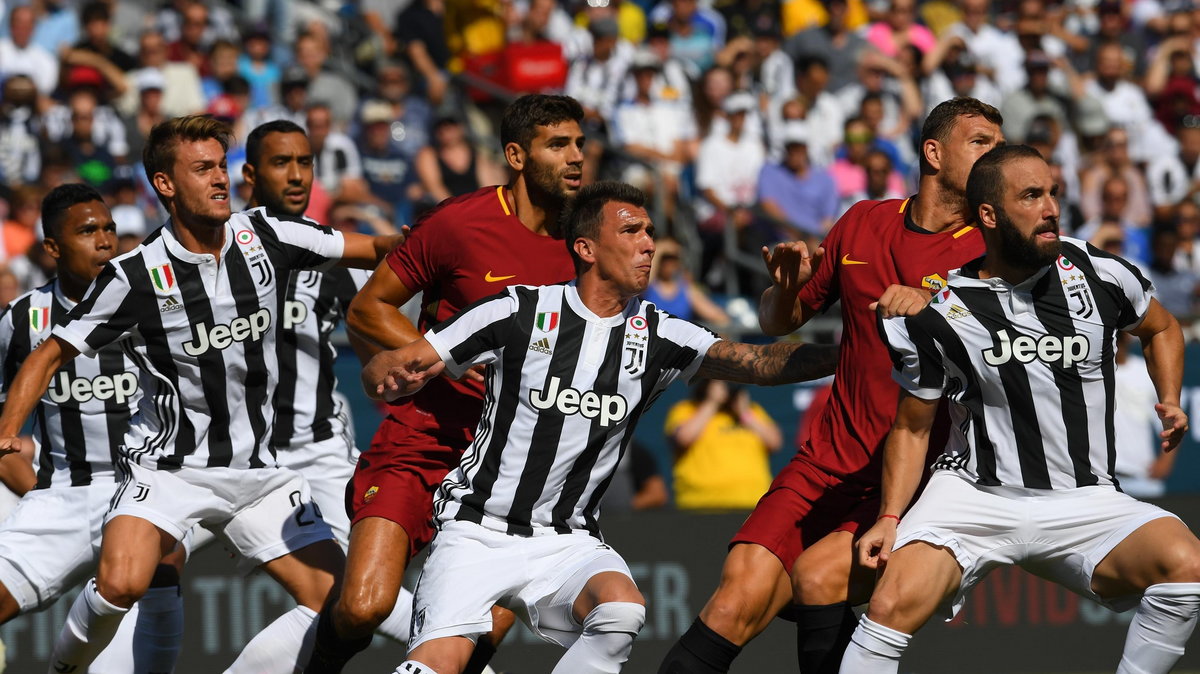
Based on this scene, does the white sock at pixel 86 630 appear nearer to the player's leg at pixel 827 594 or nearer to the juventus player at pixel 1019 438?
the player's leg at pixel 827 594

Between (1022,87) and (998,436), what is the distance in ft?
31.7

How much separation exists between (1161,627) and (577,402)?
2.28 m

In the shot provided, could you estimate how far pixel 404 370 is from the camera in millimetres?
5844

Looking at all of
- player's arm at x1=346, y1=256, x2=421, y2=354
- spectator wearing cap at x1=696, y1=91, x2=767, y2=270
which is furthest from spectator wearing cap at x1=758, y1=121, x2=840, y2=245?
player's arm at x1=346, y1=256, x2=421, y2=354

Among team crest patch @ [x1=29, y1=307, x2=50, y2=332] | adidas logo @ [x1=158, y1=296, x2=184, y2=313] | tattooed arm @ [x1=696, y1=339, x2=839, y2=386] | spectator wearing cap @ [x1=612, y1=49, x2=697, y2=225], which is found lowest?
tattooed arm @ [x1=696, y1=339, x2=839, y2=386]

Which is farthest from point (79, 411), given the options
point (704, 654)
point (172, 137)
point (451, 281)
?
point (704, 654)

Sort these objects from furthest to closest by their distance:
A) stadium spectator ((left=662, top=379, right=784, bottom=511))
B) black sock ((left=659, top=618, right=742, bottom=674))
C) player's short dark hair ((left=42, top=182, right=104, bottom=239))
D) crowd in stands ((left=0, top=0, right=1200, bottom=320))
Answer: crowd in stands ((left=0, top=0, right=1200, bottom=320)), stadium spectator ((left=662, top=379, right=784, bottom=511)), player's short dark hair ((left=42, top=182, right=104, bottom=239)), black sock ((left=659, top=618, right=742, bottom=674))

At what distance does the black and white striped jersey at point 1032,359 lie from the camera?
19.0 ft

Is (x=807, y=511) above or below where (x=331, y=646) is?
above

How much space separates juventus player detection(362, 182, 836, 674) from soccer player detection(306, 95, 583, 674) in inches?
19.2

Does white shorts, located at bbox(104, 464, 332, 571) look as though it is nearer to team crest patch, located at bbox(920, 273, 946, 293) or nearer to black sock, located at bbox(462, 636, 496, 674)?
black sock, located at bbox(462, 636, 496, 674)

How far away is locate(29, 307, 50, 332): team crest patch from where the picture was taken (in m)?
7.18

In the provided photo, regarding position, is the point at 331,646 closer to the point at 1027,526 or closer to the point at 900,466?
the point at 900,466

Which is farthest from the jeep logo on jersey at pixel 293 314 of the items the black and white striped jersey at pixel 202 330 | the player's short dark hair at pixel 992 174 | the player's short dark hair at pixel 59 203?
the player's short dark hair at pixel 992 174
